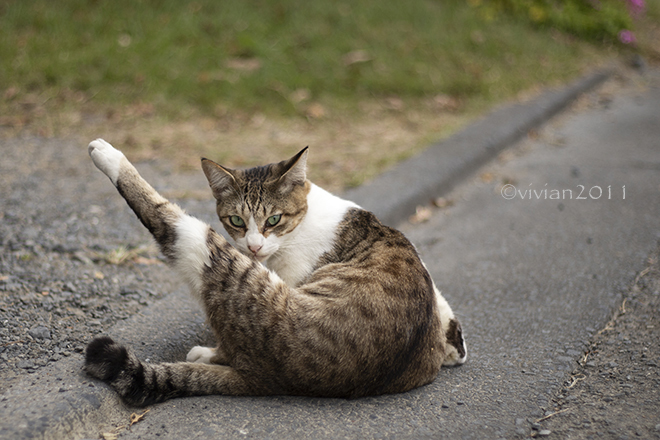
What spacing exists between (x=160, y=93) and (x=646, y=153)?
4724 millimetres

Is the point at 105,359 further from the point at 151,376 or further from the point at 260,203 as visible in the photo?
the point at 260,203

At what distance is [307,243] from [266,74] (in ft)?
12.9

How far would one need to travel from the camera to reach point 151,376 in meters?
2.19

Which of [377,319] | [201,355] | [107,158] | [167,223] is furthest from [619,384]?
[107,158]

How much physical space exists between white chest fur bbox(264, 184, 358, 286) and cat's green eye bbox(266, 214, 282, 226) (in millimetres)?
92

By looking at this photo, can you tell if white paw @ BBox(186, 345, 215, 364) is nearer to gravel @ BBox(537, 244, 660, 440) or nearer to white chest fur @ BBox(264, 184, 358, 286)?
white chest fur @ BBox(264, 184, 358, 286)

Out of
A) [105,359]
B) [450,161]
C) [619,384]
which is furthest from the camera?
[450,161]

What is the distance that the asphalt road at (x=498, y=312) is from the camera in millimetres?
2115

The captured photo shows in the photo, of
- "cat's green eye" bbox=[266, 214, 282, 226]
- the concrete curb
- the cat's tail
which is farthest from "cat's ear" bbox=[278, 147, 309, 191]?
the concrete curb

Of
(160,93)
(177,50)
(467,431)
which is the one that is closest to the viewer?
(467,431)

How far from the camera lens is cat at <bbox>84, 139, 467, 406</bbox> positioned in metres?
2.17

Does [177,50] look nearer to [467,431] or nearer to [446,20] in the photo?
[446,20]

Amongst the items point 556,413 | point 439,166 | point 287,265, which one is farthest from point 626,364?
point 439,166

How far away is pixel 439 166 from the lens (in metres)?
4.84
